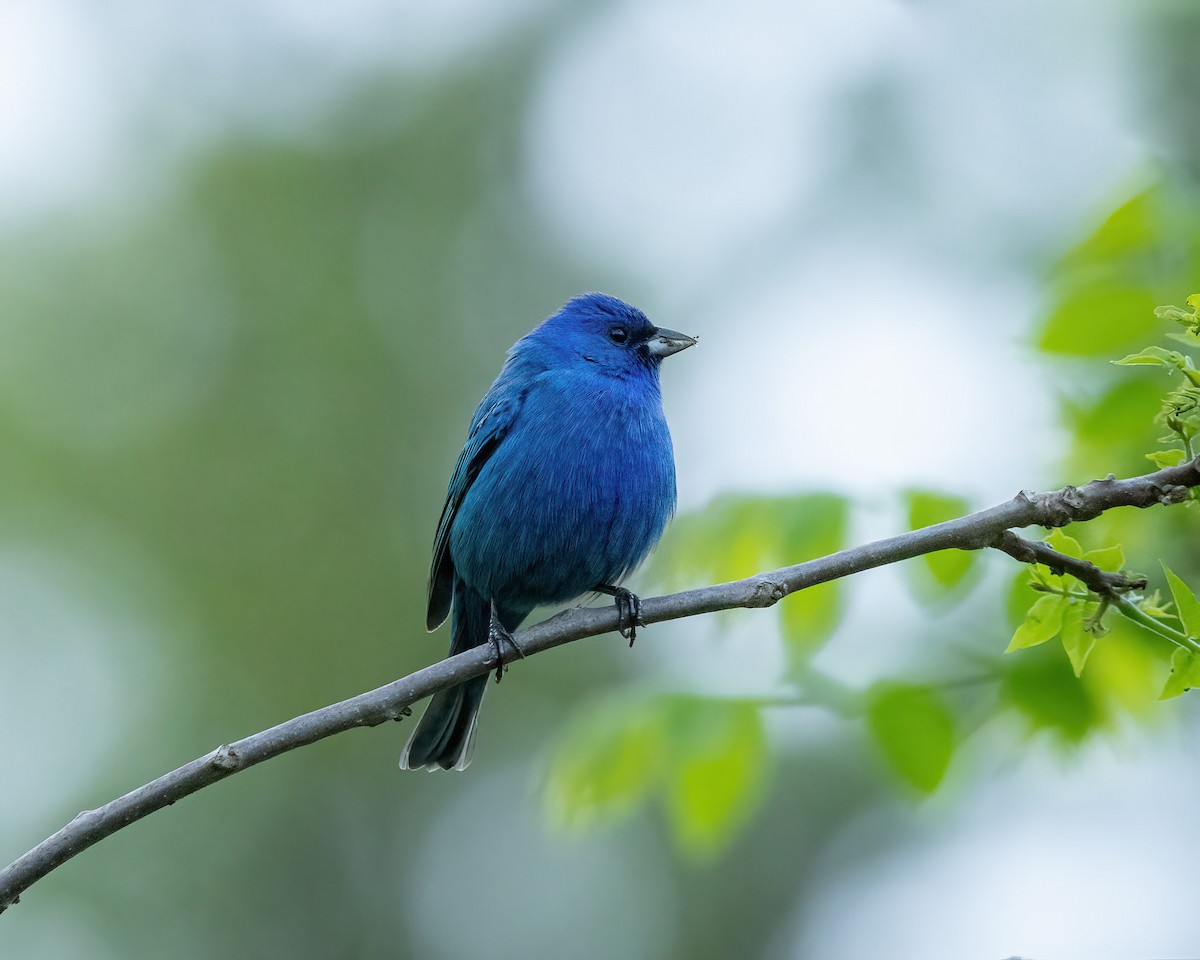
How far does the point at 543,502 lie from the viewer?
5668 millimetres

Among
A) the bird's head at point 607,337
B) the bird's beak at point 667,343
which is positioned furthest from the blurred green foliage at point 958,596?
the bird's beak at point 667,343

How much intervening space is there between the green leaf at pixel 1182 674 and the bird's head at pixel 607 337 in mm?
3963

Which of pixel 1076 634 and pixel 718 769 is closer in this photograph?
pixel 1076 634

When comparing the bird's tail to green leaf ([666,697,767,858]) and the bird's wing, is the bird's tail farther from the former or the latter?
Result: green leaf ([666,697,767,858])

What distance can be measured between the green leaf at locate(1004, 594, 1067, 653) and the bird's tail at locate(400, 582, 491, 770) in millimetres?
3531

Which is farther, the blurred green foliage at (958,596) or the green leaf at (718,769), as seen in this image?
the green leaf at (718,769)

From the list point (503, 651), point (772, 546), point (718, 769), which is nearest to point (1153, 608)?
point (772, 546)

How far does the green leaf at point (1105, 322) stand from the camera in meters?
4.00

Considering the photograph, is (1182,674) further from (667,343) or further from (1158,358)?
(667,343)

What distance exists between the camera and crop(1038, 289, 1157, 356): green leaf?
4.00 meters

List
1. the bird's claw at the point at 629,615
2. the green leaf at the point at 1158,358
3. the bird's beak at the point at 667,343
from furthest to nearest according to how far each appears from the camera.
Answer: the bird's beak at the point at 667,343 → the bird's claw at the point at 629,615 → the green leaf at the point at 1158,358

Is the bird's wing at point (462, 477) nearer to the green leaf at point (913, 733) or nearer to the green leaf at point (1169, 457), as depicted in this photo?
the green leaf at point (913, 733)

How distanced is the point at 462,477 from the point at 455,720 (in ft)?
3.91

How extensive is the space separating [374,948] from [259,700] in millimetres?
3518
